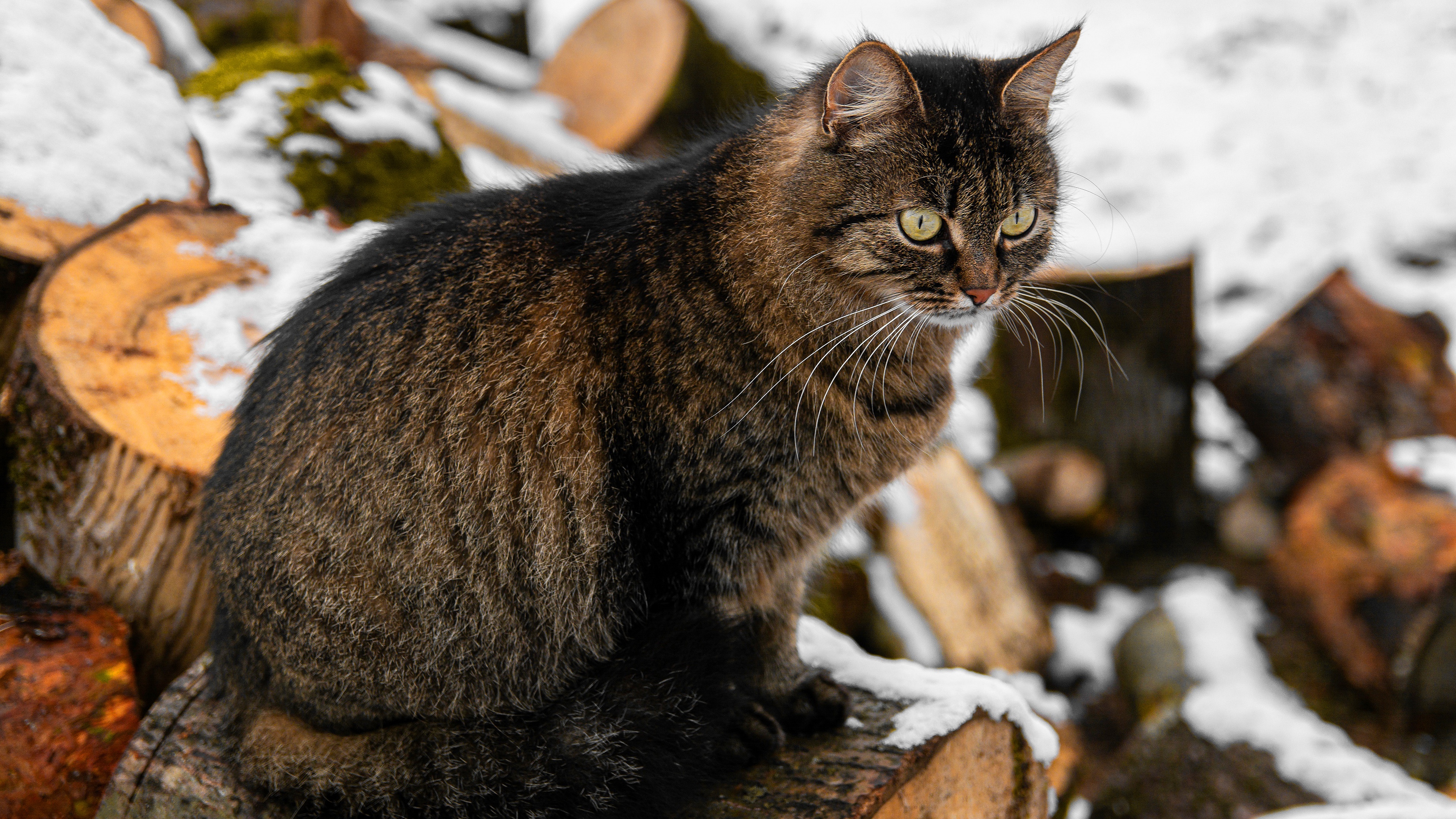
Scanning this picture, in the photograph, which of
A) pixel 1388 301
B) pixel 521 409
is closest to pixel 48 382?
pixel 521 409

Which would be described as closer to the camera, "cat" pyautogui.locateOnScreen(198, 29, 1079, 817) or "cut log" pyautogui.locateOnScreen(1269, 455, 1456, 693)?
"cat" pyautogui.locateOnScreen(198, 29, 1079, 817)

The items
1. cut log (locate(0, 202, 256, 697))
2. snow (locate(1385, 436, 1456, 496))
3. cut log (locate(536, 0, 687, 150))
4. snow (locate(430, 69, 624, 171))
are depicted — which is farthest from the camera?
cut log (locate(536, 0, 687, 150))

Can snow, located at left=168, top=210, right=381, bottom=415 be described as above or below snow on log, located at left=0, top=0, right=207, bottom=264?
below

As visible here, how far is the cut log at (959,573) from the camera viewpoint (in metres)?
3.84

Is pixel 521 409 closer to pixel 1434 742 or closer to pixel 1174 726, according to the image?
pixel 1174 726

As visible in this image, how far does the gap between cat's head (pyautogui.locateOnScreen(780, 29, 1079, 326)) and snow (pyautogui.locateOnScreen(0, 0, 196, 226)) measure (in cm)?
206

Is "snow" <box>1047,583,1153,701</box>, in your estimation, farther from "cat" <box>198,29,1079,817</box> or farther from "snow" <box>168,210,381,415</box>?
"snow" <box>168,210,381,415</box>

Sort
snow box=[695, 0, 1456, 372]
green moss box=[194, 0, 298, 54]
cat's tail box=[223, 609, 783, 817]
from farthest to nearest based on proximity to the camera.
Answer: snow box=[695, 0, 1456, 372], green moss box=[194, 0, 298, 54], cat's tail box=[223, 609, 783, 817]

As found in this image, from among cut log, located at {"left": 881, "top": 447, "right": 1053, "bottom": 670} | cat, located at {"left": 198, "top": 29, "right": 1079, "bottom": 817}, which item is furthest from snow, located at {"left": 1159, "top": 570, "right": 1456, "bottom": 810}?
cat, located at {"left": 198, "top": 29, "right": 1079, "bottom": 817}

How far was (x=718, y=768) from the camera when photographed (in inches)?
69.7

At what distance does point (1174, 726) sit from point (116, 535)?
3319 mm

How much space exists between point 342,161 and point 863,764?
2822mm

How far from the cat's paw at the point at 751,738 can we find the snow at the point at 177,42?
4336 mm

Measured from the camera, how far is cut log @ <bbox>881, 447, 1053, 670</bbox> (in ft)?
12.6
